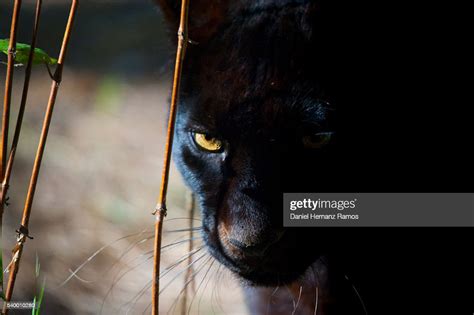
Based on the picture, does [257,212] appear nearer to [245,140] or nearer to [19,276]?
[245,140]

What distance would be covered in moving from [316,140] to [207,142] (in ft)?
0.59

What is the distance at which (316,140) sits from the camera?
0.89m

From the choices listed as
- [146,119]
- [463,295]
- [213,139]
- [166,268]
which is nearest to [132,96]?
[146,119]

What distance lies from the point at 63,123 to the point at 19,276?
31 centimetres

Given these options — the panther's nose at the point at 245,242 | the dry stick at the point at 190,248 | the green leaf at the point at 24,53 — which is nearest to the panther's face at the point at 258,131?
the panther's nose at the point at 245,242

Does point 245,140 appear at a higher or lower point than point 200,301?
higher

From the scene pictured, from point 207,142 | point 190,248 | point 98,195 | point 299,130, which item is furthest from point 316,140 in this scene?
point 98,195

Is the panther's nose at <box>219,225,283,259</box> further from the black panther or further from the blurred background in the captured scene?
the blurred background

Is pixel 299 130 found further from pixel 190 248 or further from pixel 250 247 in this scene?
pixel 190 248

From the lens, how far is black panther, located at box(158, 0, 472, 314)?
34.0 inches

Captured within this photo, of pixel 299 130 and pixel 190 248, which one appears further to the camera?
pixel 190 248

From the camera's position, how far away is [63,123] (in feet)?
3.53

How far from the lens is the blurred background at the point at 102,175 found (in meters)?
1.04

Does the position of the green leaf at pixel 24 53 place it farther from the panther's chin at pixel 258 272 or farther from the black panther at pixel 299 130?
the panther's chin at pixel 258 272
